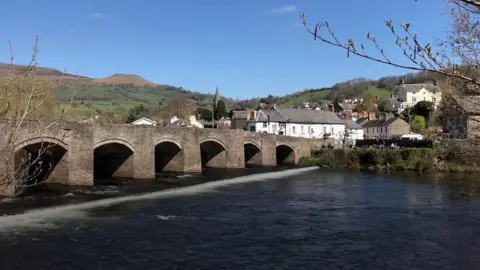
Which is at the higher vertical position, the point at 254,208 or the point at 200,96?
the point at 200,96

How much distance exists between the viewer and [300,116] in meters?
71.1

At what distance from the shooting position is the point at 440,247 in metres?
14.5

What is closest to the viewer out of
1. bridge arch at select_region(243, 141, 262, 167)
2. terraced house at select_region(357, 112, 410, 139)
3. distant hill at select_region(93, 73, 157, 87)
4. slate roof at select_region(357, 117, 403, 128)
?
bridge arch at select_region(243, 141, 262, 167)

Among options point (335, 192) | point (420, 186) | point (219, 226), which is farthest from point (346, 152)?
point (219, 226)

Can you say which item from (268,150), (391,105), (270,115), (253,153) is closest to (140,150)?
(268,150)

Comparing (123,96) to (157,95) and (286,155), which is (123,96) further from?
(286,155)

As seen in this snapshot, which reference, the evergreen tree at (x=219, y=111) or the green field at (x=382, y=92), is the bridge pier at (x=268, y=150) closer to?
the evergreen tree at (x=219, y=111)

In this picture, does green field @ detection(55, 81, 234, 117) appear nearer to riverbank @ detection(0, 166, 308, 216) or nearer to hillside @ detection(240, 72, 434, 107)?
hillside @ detection(240, 72, 434, 107)

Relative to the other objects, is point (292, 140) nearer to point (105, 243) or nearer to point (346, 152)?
point (346, 152)

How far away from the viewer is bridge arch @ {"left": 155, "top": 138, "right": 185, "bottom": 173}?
37.9m

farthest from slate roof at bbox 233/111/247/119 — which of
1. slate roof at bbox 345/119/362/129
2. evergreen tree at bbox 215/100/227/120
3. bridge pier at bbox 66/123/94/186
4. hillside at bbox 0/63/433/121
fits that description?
bridge pier at bbox 66/123/94/186

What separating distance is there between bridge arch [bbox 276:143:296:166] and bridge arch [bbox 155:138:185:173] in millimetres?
16424

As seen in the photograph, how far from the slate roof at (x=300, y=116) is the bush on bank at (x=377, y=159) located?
16401 mm

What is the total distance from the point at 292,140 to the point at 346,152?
6.44 meters
